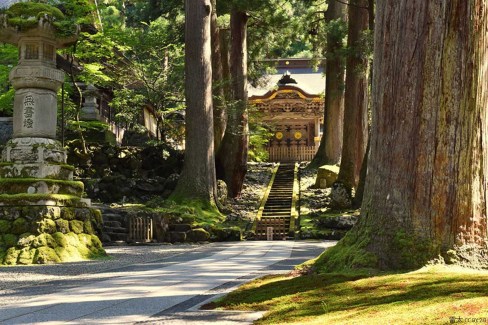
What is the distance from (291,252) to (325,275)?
651 centimetres

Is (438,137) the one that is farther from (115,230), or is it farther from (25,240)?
(115,230)

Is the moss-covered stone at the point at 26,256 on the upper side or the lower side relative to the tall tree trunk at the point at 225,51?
lower

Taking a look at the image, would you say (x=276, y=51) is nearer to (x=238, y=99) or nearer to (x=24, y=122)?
(x=238, y=99)

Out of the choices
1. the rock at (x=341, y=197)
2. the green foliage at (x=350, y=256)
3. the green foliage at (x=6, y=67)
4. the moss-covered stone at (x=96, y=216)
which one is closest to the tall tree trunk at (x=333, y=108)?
the rock at (x=341, y=197)

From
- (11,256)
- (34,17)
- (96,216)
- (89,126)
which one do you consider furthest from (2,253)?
(89,126)

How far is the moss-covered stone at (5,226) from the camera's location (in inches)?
429

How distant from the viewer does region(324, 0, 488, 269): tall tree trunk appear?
18.9ft

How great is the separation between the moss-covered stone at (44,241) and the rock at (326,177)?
15987mm

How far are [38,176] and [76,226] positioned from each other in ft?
3.60

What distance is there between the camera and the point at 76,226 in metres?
11.5

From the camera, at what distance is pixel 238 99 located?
25031 millimetres

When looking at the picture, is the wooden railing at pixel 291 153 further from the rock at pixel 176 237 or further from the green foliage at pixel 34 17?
the green foliage at pixel 34 17

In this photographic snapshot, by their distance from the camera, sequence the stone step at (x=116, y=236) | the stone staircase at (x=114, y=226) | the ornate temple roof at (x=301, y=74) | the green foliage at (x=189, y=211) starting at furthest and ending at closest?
1. the ornate temple roof at (x=301, y=74)
2. the green foliage at (x=189, y=211)
3. the stone step at (x=116, y=236)
4. the stone staircase at (x=114, y=226)

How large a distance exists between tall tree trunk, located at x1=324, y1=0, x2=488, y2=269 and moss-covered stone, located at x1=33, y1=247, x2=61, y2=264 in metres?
6.49
